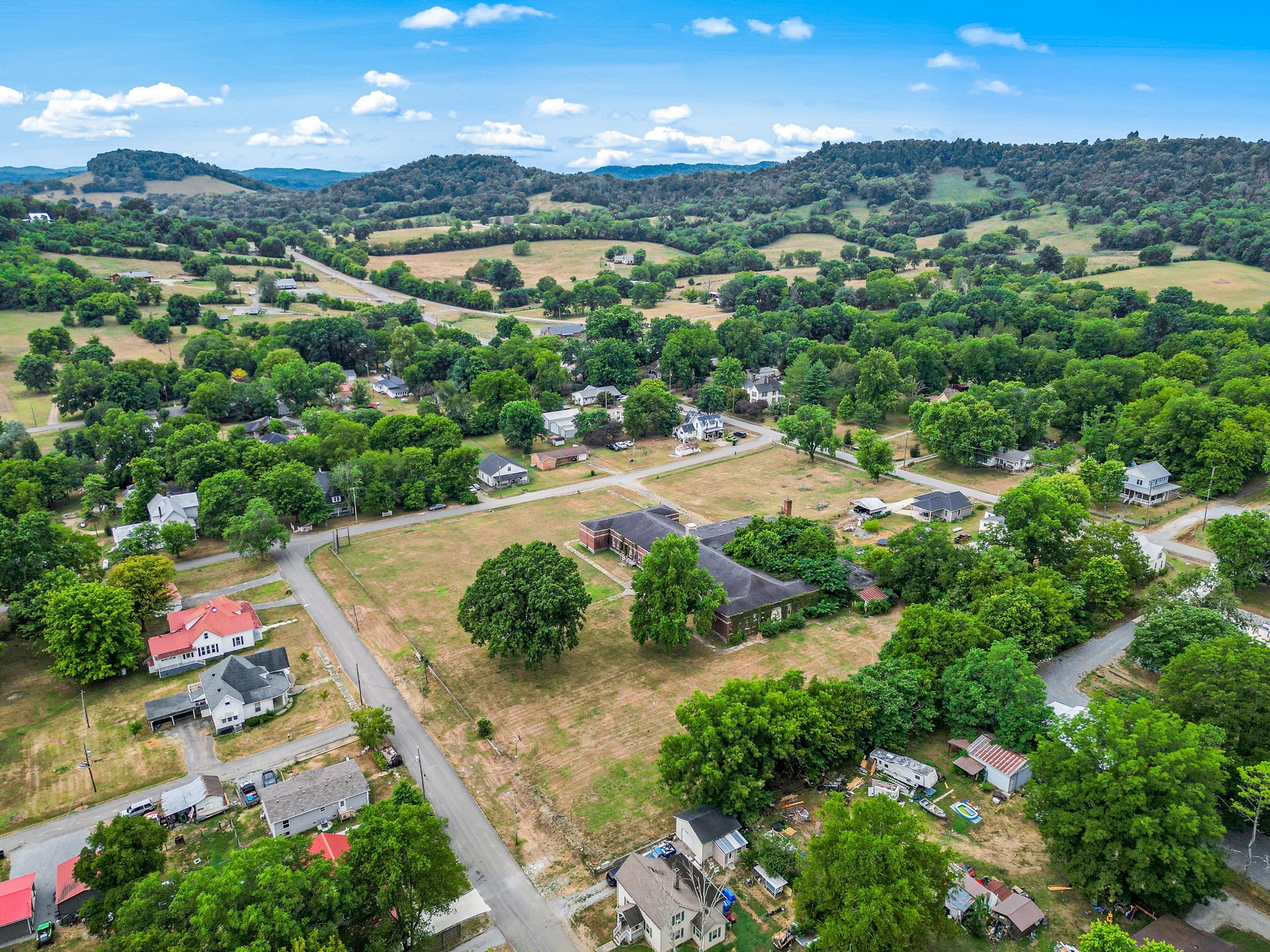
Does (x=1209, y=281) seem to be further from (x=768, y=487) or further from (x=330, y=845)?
(x=330, y=845)

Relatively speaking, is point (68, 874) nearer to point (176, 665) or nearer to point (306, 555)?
point (176, 665)

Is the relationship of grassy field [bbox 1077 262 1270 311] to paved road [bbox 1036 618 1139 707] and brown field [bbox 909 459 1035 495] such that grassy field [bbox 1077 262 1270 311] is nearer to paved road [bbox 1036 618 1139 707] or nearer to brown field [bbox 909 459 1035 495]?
brown field [bbox 909 459 1035 495]

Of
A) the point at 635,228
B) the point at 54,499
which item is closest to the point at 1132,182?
the point at 635,228

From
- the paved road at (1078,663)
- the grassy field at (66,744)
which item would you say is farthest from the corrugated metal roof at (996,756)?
the grassy field at (66,744)

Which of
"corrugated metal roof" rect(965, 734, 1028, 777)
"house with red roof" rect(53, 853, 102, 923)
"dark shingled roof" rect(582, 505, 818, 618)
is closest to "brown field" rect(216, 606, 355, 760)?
"house with red roof" rect(53, 853, 102, 923)

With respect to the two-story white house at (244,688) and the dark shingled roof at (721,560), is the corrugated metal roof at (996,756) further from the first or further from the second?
the two-story white house at (244,688)

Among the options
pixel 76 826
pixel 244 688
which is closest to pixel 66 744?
pixel 76 826
